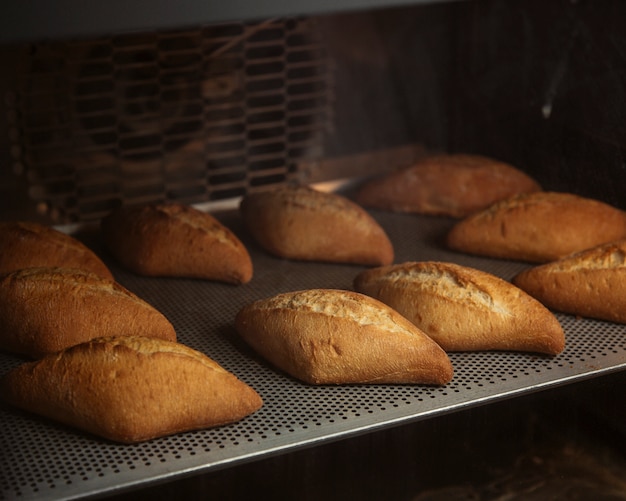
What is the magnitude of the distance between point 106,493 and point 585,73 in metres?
1.05

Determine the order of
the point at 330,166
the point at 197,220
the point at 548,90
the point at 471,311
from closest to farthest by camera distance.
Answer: the point at 471,311 → the point at 197,220 → the point at 548,90 → the point at 330,166

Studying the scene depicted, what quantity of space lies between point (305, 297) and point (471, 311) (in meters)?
0.23

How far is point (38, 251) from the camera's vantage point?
1412 millimetres

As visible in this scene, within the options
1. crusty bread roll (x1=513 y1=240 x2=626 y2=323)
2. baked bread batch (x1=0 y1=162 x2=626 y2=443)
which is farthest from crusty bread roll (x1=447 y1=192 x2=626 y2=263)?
crusty bread roll (x1=513 y1=240 x2=626 y2=323)

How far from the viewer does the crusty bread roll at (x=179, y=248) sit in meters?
1.48

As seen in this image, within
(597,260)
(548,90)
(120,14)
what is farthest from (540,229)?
(120,14)

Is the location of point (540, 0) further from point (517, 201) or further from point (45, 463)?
point (45, 463)

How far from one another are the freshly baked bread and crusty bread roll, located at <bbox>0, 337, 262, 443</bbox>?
0.30 m

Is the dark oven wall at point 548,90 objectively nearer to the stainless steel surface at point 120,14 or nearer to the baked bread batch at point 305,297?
the baked bread batch at point 305,297

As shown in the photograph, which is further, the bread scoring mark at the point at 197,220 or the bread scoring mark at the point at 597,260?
the bread scoring mark at the point at 197,220

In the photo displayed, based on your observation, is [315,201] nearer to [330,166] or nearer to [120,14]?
[330,166]

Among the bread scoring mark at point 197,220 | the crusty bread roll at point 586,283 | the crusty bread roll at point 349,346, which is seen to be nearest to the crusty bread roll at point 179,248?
the bread scoring mark at point 197,220

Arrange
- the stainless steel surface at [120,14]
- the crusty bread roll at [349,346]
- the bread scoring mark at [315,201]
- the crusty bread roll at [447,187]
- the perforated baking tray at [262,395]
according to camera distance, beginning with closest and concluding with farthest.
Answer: the stainless steel surface at [120,14] < the perforated baking tray at [262,395] < the crusty bread roll at [349,346] < the bread scoring mark at [315,201] < the crusty bread roll at [447,187]

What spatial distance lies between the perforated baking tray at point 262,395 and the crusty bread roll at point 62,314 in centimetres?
5
